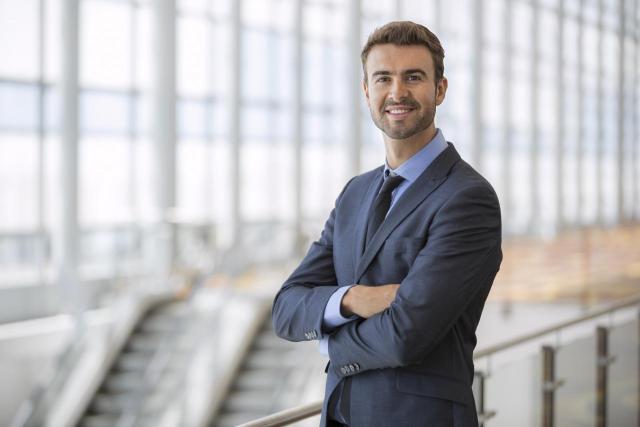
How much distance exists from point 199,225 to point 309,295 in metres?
12.8

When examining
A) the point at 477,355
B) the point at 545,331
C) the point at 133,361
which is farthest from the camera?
the point at 133,361

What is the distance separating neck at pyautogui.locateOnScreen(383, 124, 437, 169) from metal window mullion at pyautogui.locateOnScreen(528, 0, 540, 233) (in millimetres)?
25907

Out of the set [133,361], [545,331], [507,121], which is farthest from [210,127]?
[545,331]

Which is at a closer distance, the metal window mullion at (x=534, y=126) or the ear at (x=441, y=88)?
the ear at (x=441, y=88)

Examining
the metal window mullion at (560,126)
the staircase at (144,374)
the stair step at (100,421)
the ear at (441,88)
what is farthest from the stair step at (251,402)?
the metal window mullion at (560,126)

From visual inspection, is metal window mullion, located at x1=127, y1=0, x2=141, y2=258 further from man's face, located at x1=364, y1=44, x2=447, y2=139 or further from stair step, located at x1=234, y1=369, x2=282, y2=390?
man's face, located at x1=364, y1=44, x2=447, y2=139

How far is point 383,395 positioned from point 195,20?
49.1 feet

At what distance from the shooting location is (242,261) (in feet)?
53.2

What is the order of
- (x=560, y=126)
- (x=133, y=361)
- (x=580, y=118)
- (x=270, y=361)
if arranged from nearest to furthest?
(x=133, y=361) < (x=270, y=361) < (x=560, y=126) < (x=580, y=118)

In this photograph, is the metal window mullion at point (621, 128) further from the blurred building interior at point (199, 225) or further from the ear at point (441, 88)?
the ear at point (441, 88)

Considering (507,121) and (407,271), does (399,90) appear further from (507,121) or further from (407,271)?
(507,121)

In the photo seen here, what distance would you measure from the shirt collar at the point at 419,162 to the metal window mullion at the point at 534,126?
2592 cm

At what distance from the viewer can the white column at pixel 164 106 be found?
48.5 ft

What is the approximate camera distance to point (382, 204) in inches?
87.4
